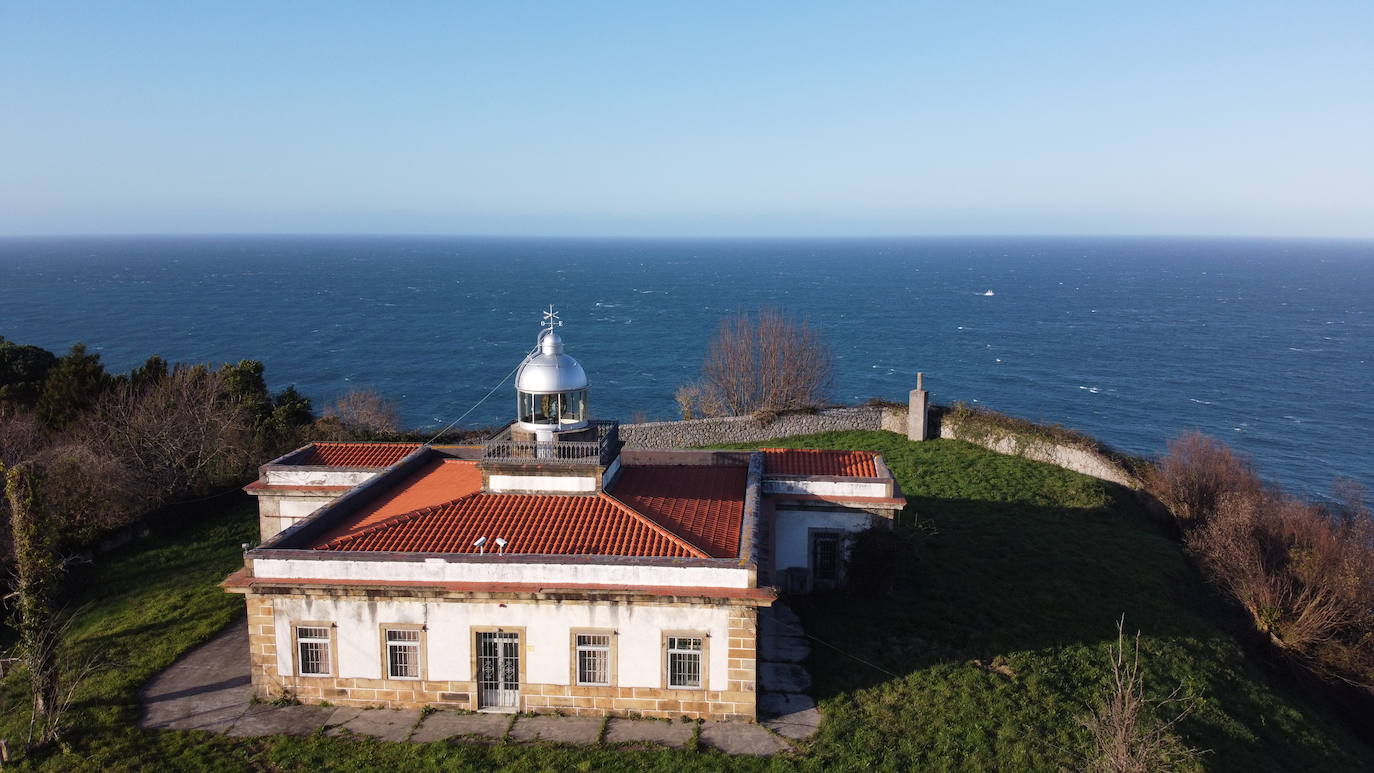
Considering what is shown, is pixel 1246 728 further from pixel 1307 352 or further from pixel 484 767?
pixel 1307 352

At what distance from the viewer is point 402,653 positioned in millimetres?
18109

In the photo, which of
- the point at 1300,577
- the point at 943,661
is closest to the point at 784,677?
the point at 943,661

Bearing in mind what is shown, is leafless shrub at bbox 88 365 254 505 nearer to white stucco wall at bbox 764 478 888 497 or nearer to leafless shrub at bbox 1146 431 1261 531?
white stucco wall at bbox 764 478 888 497

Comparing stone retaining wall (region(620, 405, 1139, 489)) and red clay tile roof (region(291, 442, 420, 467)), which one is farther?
stone retaining wall (region(620, 405, 1139, 489))

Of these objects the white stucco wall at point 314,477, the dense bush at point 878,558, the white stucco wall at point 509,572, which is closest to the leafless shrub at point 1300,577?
the dense bush at point 878,558

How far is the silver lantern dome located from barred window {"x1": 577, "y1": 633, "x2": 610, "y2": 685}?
5.49 metres

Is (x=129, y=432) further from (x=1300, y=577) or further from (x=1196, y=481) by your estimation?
(x=1196, y=481)

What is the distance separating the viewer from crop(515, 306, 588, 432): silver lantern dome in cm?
2125

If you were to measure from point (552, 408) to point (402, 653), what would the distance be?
21.7ft

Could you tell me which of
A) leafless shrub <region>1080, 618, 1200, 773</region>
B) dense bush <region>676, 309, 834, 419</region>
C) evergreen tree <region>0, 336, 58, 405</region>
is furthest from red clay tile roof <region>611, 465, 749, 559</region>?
evergreen tree <region>0, 336, 58, 405</region>

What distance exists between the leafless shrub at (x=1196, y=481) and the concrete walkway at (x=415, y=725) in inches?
987

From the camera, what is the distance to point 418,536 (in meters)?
19.1

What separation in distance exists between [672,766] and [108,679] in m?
12.9

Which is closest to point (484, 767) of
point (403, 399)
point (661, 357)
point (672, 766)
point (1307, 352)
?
point (672, 766)
